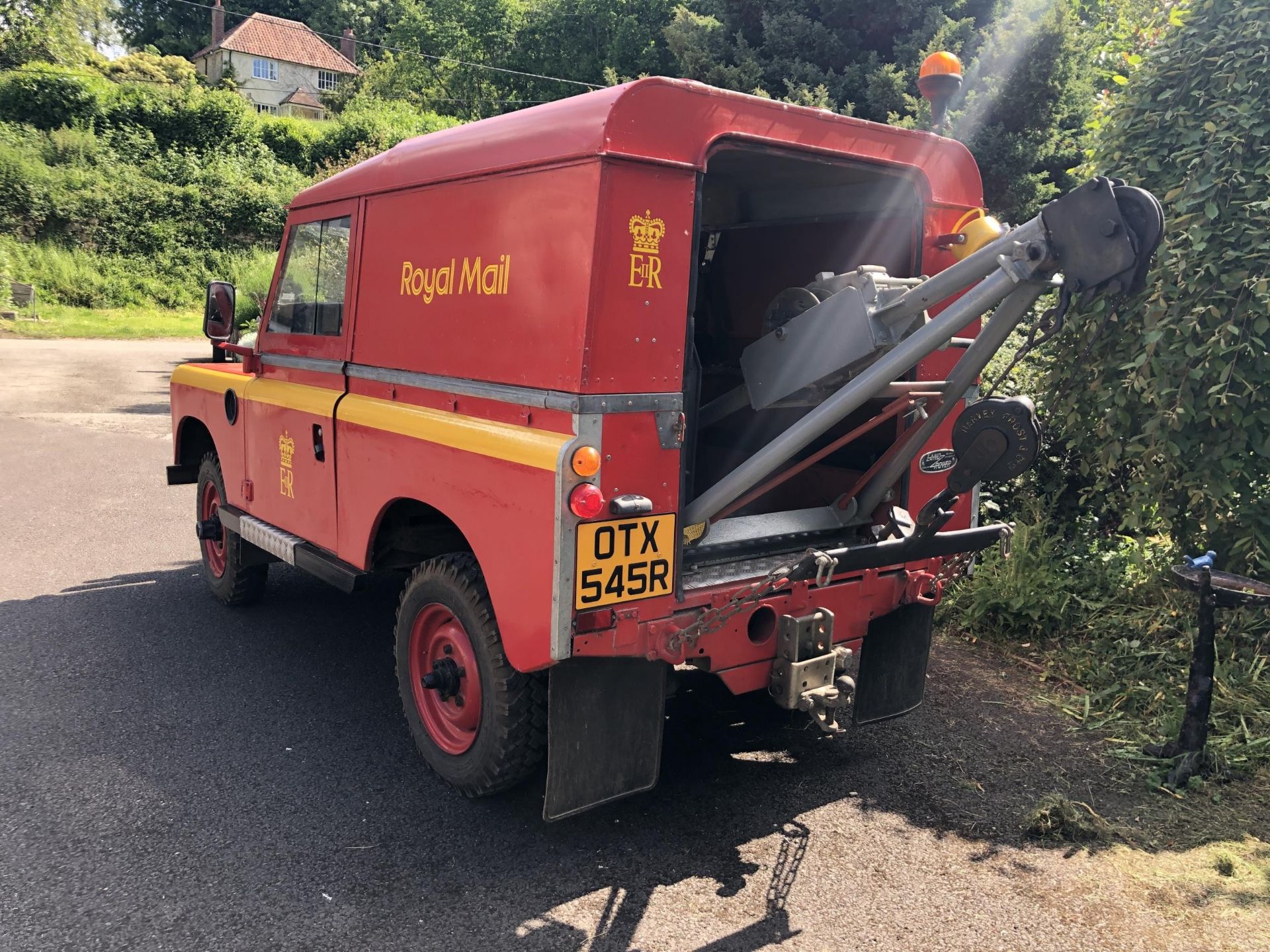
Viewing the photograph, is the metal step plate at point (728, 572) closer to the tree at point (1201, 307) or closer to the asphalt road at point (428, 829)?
the asphalt road at point (428, 829)

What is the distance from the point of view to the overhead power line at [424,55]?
132ft

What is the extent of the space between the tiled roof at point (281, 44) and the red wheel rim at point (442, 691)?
54613 mm

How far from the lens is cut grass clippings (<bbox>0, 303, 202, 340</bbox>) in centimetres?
2027

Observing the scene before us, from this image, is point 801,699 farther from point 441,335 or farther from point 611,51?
point 611,51

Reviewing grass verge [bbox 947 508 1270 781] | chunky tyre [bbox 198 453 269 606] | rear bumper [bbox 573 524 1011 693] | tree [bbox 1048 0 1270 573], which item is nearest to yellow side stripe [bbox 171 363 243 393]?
chunky tyre [bbox 198 453 269 606]

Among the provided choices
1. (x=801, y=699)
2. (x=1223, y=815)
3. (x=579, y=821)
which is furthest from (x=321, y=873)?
(x=1223, y=815)

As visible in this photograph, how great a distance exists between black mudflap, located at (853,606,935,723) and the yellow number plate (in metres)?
1.41

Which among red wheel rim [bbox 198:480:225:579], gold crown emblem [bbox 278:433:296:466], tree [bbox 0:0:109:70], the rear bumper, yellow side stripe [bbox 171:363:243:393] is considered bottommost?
red wheel rim [bbox 198:480:225:579]

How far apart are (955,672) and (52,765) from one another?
4234 millimetres

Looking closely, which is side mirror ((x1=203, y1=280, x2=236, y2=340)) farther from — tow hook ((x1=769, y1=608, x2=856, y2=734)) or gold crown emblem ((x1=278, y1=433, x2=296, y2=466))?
tow hook ((x1=769, y1=608, x2=856, y2=734))

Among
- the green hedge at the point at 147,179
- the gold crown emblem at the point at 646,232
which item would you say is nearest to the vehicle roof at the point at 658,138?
the gold crown emblem at the point at 646,232

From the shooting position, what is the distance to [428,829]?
3.50 metres

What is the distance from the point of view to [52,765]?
3881 millimetres

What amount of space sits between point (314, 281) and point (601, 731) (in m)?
2.80
